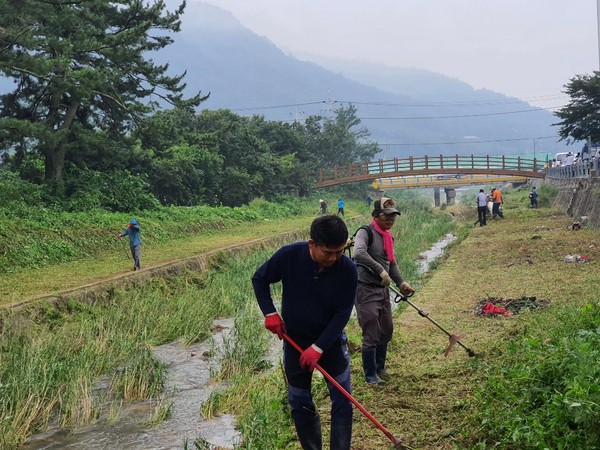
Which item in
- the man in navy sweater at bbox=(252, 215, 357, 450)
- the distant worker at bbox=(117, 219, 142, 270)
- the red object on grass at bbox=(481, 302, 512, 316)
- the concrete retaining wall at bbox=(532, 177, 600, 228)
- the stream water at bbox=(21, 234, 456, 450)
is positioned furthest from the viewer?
the concrete retaining wall at bbox=(532, 177, 600, 228)

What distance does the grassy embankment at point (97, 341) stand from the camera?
6633 mm

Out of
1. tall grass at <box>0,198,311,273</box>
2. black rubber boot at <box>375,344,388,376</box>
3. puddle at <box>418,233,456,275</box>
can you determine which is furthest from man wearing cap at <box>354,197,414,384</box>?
tall grass at <box>0,198,311,273</box>

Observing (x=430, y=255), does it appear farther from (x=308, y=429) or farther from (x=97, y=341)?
(x=308, y=429)

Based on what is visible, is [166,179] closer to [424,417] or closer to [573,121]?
[573,121]

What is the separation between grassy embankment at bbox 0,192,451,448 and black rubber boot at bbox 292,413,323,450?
865 millimetres

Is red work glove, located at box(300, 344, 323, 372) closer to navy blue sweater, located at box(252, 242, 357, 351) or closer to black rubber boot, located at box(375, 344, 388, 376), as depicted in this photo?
navy blue sweater, located at box(252, 242, 357, 351)

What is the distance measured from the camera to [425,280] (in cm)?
1413

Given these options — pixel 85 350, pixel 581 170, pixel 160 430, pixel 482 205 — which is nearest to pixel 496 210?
pixel 482 205

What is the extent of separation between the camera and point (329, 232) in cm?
385

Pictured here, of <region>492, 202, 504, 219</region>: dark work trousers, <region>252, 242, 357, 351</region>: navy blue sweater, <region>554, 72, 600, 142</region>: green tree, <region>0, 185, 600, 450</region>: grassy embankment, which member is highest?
<region>554, 72, 600, 142</region>: green tree

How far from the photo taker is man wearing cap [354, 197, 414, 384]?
5.96m

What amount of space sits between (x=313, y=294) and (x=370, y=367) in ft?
7.62

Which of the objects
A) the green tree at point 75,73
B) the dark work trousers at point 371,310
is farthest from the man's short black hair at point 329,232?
the green tree at point 75,73

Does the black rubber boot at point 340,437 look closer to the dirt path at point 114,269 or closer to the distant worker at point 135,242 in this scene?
the dirt path at point 114,269
